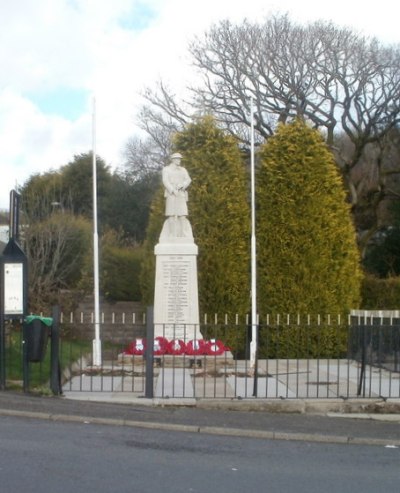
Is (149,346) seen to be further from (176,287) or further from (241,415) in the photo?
(176,287)

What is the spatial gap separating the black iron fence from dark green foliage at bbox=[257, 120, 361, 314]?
0.68 meters

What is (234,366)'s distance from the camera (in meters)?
17.5

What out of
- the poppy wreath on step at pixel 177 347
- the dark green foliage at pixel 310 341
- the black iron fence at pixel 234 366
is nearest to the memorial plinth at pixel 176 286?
the black iron fence at pixel 234 366

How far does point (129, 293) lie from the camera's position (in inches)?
1041

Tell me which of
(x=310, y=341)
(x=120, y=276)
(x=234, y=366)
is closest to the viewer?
(x=234, y=366)

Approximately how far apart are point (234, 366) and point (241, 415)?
17.5ft

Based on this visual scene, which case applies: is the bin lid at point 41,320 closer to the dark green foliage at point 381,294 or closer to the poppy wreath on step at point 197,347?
the poppy wreath on step at point 197,347

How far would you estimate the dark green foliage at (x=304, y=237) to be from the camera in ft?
71.6

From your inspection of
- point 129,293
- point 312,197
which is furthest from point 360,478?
point 129,293

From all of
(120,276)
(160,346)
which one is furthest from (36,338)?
(120,276)

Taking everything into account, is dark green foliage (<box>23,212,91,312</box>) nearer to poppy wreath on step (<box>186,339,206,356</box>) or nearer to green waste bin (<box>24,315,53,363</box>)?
poppy wreath on step (<box>186,339,206,356</box>)

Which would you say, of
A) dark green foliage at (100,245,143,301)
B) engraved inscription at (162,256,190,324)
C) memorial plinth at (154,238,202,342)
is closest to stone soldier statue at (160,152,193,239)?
memorial plinth at (154,238,202,342)

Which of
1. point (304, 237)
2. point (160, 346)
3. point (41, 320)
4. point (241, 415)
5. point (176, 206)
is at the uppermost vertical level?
point (176, 206)

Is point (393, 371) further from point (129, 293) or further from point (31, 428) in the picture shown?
point (129, 293)
